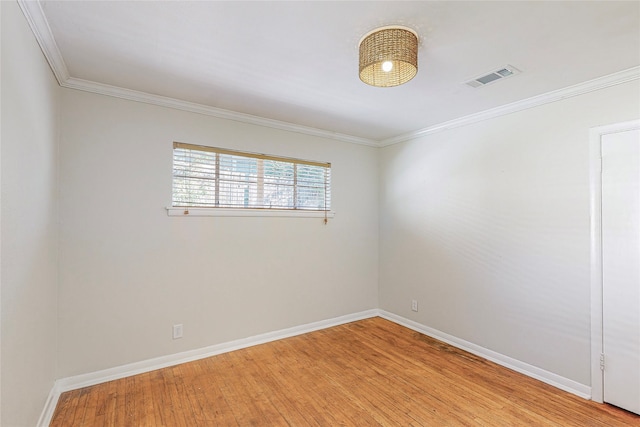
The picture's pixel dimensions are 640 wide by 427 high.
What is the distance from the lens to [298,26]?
1.70 metres

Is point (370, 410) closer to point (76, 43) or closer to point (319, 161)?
point (319, 161)

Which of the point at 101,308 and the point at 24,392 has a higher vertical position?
the point at 101,308

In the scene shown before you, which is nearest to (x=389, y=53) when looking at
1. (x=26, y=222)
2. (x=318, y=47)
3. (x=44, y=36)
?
(x=318, y=47)

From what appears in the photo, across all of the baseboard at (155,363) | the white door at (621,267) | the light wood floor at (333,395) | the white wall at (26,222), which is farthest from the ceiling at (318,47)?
the light wood floor at (333,395)

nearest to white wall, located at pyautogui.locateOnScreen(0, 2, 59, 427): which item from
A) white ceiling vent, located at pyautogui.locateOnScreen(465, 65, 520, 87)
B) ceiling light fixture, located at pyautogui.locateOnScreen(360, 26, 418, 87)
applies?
ceiling light fixture, located at pyautogui.locateOnScreen(360, 26, 418, 87)

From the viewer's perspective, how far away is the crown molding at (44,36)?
1.53m

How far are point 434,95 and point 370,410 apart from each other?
2.56 metres

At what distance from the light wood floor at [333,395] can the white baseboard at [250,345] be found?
7 cm

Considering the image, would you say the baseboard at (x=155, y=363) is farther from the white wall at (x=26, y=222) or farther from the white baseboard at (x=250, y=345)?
the white wall at (x=26, y=222)

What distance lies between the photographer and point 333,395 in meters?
2.35

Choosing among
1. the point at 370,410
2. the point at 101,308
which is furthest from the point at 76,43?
the point at 370,410

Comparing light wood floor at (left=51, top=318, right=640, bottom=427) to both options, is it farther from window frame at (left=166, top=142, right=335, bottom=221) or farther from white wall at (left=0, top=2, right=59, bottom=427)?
window frame at (left=166, top=142, right=335, bottom=221)

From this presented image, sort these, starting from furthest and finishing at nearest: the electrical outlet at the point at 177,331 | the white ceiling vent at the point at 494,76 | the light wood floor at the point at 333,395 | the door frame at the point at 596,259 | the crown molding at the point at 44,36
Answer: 1. the electrical outlet at the point at 177,331
2. the door frame at the point at 596,259
3. the white ceiling vent at the point at 494,76
4. the light wood floor at the point at 333,395
5. the crown molding at the point at 44,36

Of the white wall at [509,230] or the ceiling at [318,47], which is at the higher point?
the ceiling at [318,47]
